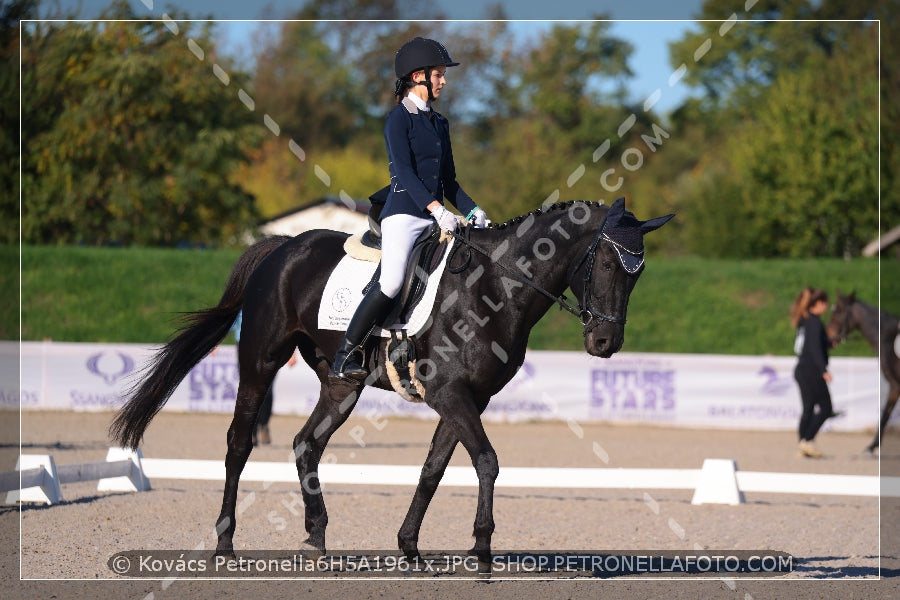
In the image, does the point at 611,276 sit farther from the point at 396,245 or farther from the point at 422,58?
the point at 422,58

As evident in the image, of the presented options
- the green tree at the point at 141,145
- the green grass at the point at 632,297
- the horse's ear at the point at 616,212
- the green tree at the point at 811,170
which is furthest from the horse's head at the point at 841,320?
the green tree at the point at 141,145

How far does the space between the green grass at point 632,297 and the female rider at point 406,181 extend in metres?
16.8

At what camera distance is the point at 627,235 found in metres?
5.83

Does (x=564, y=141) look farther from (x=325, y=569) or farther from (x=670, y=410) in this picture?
(x=325, y=569)

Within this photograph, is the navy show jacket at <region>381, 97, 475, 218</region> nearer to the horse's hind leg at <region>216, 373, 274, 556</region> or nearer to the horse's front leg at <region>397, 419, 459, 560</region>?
the horse's front leg at <region>397, 419, 459, 560</region>

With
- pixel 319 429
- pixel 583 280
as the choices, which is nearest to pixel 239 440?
pixel 319 429

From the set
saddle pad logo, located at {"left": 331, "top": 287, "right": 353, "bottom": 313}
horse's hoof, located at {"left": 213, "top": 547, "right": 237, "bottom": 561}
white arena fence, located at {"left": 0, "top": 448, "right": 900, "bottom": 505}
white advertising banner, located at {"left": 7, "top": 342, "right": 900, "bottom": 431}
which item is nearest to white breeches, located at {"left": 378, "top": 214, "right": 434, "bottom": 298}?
saddle pad logo, located at {"left": 331, "top": 287, "right": 353, "bottom": 313}

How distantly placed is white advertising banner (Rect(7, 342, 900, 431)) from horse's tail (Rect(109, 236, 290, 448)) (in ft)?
38.8

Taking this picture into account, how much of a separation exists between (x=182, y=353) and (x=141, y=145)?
23318mm

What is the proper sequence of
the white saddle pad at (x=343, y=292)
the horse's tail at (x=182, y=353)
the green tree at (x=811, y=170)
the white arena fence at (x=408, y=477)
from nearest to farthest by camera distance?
the white saddle pad at (x=343, y=292), the horse's tail at (x=182, y=353), the white arena fence at (x=408, y=477), the green tree at (x=811, y=170)

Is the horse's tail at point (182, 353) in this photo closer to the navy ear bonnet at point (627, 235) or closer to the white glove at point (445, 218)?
the white glove at point (445, 218)

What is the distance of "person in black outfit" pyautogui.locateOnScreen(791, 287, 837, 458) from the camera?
1473 centimetres

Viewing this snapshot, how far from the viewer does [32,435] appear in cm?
1490

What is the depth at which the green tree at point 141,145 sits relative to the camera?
86.2ft
